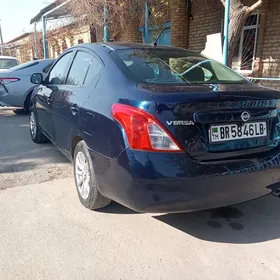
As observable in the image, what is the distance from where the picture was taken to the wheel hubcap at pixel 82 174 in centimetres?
A: 286

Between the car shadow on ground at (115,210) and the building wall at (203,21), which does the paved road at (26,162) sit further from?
the building wall at (203,21)

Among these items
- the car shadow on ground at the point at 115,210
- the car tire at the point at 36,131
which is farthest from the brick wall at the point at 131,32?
the car shadow on ground at the point at 115,210

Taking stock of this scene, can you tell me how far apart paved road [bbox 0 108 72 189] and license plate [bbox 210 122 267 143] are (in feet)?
7.46

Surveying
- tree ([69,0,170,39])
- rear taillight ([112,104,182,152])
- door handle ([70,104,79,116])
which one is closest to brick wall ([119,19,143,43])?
tree ([69,0,170,39])

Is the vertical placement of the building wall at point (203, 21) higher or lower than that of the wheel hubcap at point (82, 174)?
higher

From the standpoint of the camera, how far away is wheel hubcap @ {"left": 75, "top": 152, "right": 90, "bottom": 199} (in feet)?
9.37

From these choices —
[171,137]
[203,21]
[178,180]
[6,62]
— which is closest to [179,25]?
[203,21]

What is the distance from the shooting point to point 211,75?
3002 mm

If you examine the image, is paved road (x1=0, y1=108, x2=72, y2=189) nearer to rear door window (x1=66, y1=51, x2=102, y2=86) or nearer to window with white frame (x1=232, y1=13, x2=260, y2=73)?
rear door window (x1=66, y1=51, x2=102, y2=86)

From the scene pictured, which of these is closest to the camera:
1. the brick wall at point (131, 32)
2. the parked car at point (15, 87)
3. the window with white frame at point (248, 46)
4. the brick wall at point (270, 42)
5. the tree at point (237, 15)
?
the tree at point (237, 15)

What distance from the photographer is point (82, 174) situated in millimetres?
2986

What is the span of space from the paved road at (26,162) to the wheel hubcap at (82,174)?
2.63 feet

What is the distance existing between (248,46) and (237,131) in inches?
295

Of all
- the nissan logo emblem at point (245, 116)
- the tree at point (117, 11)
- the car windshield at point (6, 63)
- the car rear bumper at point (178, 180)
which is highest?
the tree at point (117, 11)
